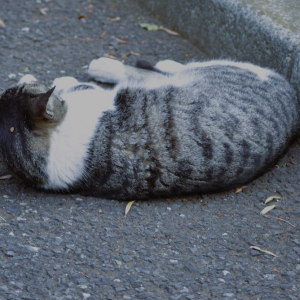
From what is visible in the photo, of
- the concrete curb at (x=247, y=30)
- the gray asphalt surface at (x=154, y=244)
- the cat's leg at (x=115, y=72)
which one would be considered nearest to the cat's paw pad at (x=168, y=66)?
the cat's leg at (x=115, y=72)

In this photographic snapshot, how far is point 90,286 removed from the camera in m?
3.10

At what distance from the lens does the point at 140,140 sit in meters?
A: 3.71

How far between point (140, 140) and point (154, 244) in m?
0.72

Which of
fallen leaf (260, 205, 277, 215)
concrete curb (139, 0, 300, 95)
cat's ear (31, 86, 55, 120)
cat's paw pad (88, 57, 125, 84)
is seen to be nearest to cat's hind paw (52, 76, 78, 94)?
cat's paw pad (88, 57, 125, 84)

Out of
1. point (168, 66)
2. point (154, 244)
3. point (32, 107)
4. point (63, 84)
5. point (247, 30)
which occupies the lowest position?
point (154, 244)

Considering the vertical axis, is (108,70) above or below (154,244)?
above

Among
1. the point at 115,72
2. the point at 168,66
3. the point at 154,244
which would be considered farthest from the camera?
the point at 168,66

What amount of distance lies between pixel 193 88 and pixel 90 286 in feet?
5.50

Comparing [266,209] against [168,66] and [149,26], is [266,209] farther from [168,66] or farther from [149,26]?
[149,26]

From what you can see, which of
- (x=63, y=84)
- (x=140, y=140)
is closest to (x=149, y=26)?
(x=63, y=84)

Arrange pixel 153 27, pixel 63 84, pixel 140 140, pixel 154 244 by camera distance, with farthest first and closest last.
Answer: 1. pixel 153 27
2. pixel 63 84
3. pixel 140 140
4. pixel 154 244

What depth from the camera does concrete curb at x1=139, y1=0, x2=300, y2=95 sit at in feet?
14.6

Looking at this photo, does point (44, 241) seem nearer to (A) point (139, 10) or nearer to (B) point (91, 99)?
(B) point (91, 99)

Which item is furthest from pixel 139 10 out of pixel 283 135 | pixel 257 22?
pixel 283 135
